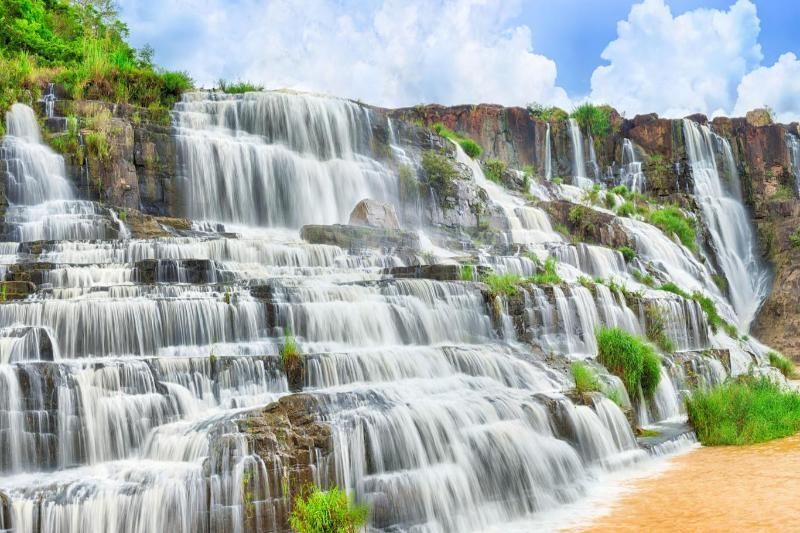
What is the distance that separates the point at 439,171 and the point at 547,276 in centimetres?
950

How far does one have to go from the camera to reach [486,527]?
7578mm

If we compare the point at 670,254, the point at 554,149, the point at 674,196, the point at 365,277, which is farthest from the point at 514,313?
the point at 554,149

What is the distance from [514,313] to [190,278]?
238 inches

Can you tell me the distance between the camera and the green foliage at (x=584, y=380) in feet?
35.7

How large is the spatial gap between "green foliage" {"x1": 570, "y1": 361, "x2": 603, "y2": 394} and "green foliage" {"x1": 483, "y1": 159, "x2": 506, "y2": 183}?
17527 millimetres

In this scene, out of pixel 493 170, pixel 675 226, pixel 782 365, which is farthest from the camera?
pixel 493 170

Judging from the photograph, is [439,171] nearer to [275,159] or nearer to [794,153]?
[275,159]

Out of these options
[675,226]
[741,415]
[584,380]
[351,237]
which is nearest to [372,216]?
[351,237]

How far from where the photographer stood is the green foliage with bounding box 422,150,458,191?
23.7m

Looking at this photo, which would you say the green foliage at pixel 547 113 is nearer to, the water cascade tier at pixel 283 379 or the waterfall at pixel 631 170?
the waterfall at pixel 631 170

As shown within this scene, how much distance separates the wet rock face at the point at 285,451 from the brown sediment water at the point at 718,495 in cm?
303

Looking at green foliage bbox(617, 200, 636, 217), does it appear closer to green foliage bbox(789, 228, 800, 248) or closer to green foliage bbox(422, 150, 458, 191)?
green foliage bbox(789, 228, 800, 248)

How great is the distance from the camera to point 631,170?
121ft

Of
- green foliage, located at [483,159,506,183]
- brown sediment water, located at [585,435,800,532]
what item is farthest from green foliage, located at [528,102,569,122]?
brown sediment water, located at [585,435,800,532]
